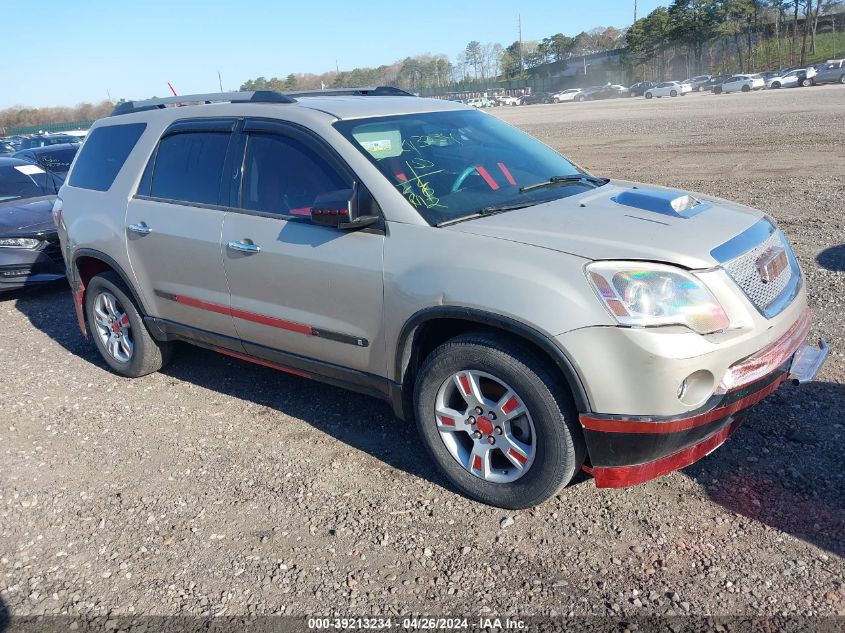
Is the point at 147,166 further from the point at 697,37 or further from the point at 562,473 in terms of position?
the point at 697,37

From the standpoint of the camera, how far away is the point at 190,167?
4668 millimetres

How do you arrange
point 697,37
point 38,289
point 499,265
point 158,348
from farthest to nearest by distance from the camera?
point 697,37, point 38,289, point 158,348, point 499,265

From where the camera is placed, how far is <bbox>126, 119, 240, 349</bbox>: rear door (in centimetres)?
445

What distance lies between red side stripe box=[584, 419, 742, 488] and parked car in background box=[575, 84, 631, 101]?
79.3 metres

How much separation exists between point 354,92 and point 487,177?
4.93ft

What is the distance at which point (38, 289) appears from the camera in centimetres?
902

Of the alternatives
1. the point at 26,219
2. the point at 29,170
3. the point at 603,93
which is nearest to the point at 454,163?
the point at 26,219

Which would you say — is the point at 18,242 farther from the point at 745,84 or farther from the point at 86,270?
the point at 745,84

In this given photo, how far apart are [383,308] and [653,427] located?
1407 mm

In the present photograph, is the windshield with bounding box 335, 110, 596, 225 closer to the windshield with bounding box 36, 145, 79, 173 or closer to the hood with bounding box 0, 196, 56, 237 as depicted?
the hood with bounding box 0, 196, 56, 237

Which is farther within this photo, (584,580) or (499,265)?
(499,265)

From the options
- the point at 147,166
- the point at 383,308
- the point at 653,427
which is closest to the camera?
the point at 653,427

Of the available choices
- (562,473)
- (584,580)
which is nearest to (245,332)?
(562,473)

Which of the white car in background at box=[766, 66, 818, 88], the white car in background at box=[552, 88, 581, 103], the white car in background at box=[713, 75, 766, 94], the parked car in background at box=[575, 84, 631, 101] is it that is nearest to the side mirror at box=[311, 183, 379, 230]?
the white car in background at box=[766, 66, 818, 88]
